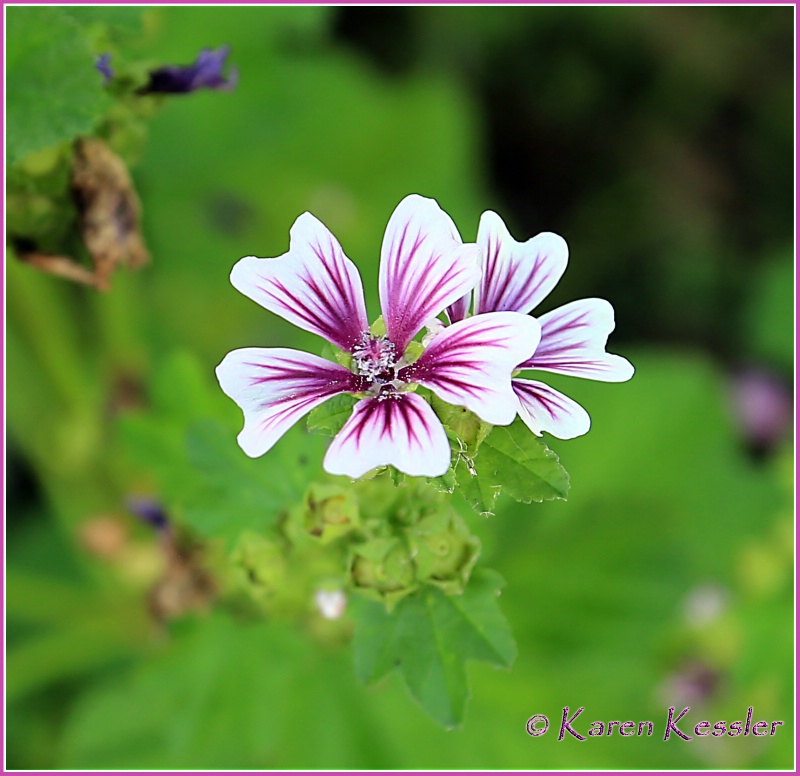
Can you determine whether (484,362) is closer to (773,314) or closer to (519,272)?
(519,272)

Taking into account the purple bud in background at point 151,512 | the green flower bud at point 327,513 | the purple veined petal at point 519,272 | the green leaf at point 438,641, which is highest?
the purple veined petal at point 519,272

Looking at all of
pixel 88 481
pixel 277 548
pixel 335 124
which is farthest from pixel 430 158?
pixel 277 548

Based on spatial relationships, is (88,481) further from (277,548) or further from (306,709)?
(277,548)

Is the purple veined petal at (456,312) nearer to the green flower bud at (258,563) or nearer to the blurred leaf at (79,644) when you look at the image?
the green flower bud at (258,563)

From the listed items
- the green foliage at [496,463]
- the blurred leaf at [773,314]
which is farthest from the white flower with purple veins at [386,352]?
the blurred leaf at [773,314]

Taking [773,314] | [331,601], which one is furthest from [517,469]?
[773,314]

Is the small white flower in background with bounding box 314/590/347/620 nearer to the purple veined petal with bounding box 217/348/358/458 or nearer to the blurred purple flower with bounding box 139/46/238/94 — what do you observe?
the purple veined petal with bounding box 217/348/358/458

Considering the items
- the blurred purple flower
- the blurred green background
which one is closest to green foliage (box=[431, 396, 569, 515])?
the blurred green background
